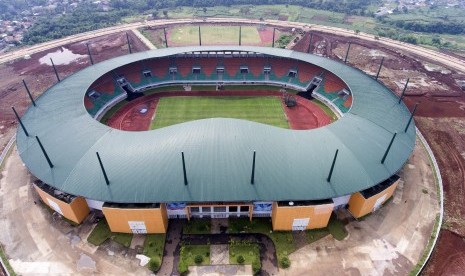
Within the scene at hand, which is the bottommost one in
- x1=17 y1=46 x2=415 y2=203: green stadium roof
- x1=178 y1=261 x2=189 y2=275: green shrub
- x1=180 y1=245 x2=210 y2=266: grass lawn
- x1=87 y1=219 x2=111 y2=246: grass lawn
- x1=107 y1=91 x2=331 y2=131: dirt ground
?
x1=178 y1=261 x2=189 y2=275: green shrub

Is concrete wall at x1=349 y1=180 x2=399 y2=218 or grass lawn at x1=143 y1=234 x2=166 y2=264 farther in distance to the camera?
concrete wall at x1=349 y1=180 x2=399 y2=218

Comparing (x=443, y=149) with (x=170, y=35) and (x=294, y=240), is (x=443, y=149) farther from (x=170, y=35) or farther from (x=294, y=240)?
(x=170, y=35)

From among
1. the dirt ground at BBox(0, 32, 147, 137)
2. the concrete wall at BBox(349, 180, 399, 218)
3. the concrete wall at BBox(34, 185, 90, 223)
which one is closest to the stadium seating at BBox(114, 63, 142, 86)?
the dirt ground at BBox(0, 32, 147, 137)

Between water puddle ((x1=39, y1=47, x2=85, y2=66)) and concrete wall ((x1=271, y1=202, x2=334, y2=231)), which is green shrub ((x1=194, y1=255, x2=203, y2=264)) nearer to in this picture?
concrete wall ((x1=271, y1=202, x2=334, y2=231))

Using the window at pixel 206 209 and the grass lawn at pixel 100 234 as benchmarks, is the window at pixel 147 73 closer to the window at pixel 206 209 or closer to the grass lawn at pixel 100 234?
the grass lawn at pixel 100 234

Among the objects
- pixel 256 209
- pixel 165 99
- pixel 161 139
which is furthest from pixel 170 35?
pixel 256 209

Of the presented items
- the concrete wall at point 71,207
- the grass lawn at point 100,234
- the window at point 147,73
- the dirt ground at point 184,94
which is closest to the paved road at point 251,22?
the window at point 147,73

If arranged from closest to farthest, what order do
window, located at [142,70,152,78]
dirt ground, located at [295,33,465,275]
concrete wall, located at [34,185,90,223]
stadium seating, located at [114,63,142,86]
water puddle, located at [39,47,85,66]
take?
concrete wall, located at [34,185,90,223], dirt ground, located at [295,33,465,275], stadium seating, located at [114,63,142,86], window, located at [142,70,152,78], water puddle, located at [39,47,85,66]

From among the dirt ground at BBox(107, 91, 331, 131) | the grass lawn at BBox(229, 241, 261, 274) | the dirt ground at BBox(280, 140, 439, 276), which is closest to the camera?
the dirt ground at BBox(280, 140, 439, 276)
